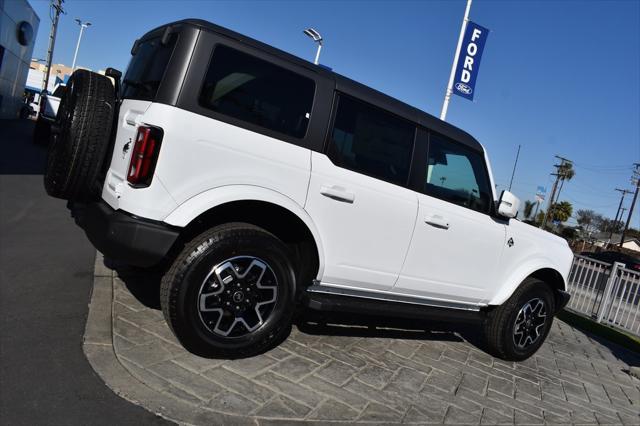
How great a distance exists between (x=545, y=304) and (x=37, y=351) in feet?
15.4

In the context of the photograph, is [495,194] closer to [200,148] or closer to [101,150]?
[200,148]

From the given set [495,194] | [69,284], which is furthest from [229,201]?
[495,194]

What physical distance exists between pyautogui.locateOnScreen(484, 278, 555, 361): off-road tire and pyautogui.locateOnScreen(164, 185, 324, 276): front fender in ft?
8.61

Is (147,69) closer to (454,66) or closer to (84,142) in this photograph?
(84,142)

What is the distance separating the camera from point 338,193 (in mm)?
3541

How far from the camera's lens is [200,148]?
9.82ft

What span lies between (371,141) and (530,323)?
280cm

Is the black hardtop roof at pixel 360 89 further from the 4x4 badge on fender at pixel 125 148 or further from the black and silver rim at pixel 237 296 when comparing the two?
the black and silver rim at pixel 237 296

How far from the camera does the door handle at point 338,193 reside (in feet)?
11.4

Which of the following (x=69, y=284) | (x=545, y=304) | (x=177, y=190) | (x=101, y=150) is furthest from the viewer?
(x=545, y=304)

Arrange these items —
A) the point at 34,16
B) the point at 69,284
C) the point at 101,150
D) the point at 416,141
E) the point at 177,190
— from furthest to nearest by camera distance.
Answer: the point at 34,16, the point at 69,284, the point at 416,141, the point at 101,150, the point at 177,190

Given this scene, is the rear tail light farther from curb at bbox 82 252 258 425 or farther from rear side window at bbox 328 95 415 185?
rear side window at bbox 328 95 415 185

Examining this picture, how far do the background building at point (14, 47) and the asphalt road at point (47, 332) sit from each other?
21327 millimetres

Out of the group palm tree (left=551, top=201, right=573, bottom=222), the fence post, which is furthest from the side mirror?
palm tree (left=551, top=201, right=573, bottom=222)
